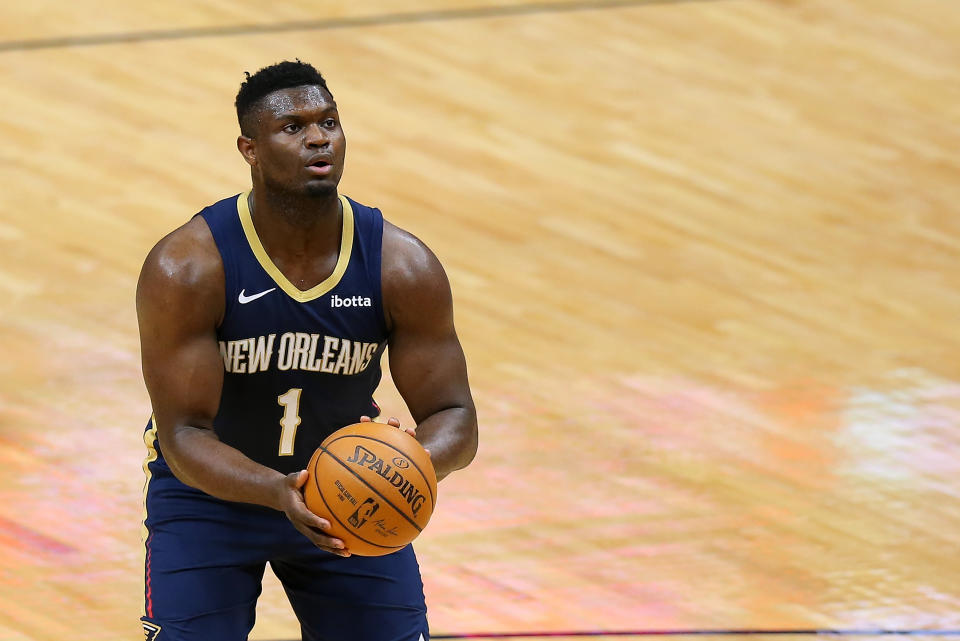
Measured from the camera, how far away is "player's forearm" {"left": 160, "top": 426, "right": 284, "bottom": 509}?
3721 mm

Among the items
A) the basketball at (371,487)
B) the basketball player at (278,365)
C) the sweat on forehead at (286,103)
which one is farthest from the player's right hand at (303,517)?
the sweat on forehead at (286,103)

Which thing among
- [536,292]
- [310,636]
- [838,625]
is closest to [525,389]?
[536,292]

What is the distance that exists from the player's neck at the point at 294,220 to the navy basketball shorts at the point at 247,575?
0.67 metres

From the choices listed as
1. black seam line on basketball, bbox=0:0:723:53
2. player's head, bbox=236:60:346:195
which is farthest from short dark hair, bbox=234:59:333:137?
black seam line on basketball, bbox=0:0:723:53

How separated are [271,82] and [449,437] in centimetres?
96

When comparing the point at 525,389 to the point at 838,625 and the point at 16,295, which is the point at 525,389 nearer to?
the point at 838,625

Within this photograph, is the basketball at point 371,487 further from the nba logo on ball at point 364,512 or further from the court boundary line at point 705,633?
the court boundary line at point 705,633

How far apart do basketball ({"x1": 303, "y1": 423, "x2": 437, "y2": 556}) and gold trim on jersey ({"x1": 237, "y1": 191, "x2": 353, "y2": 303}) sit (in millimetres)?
409

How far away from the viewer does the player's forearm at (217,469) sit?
12.2 feet

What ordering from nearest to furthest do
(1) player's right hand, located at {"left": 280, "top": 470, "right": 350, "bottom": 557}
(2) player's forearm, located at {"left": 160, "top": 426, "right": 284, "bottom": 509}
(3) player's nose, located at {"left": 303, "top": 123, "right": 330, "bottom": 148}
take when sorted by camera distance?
(1) player's right hand, located at {"left": 280, "top": 470, "right": 350, "bottom": 557} < (2) player's forearm, located at {"left": 160, "top": 426, "right": 284, "bottom": 509} < (3) player's nose, located at {"left": 303, "top": 123, "right": 330, "bottom": 148}

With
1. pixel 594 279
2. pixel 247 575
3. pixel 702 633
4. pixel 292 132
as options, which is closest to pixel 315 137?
pixel 292 132

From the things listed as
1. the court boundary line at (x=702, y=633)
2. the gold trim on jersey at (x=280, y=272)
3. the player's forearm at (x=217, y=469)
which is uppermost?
the gold trim on jersey at (x=280, y=272)

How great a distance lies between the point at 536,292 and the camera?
8023 millimetres

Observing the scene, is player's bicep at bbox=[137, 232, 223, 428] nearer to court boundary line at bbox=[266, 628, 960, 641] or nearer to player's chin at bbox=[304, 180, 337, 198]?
player's chin at bbox=[304, 180, 337, 198]
